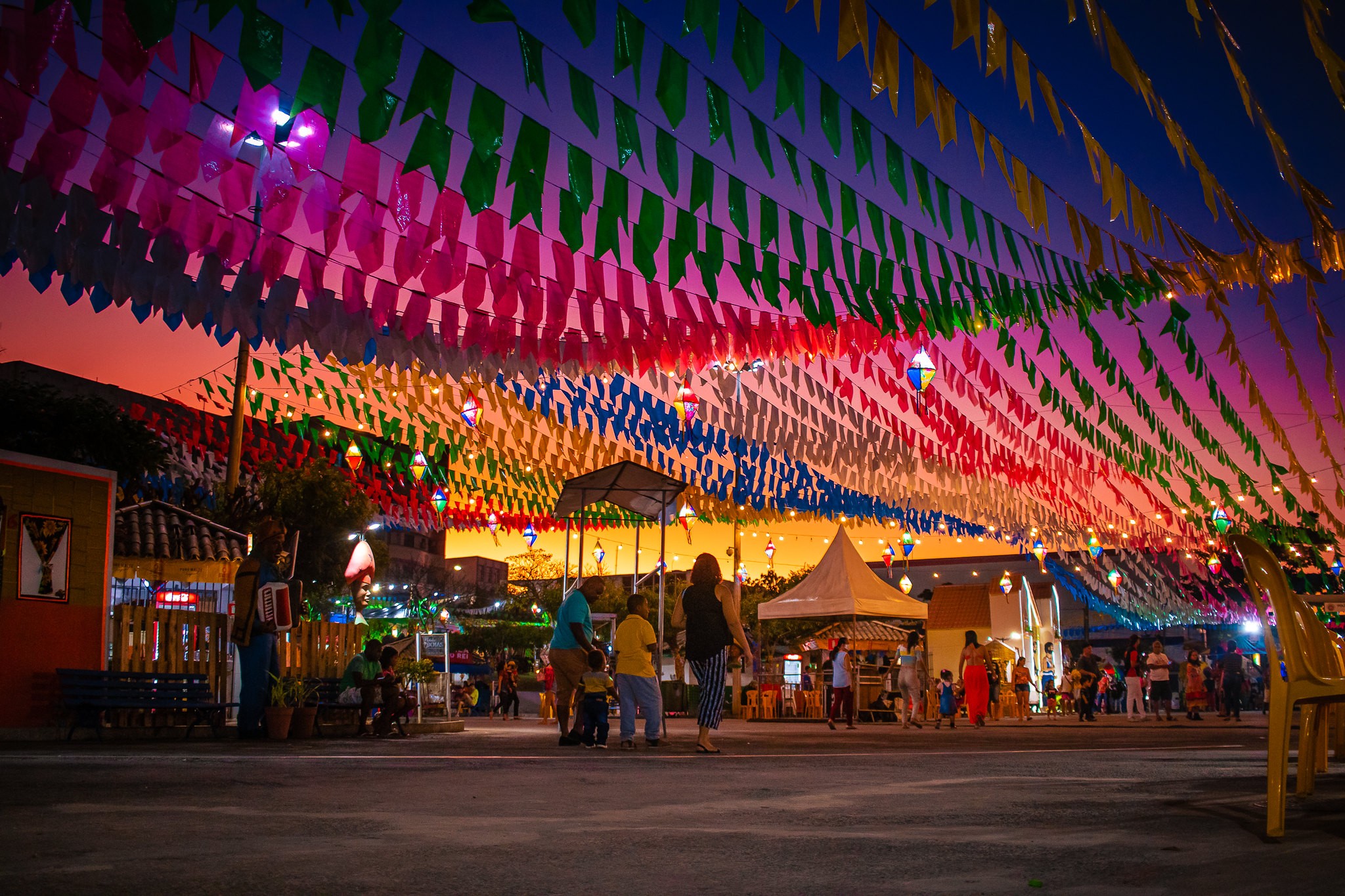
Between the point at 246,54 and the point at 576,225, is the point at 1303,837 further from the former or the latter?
the point at 246,54

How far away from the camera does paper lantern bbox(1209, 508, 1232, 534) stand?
21172mm

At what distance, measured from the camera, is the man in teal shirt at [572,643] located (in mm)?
9648

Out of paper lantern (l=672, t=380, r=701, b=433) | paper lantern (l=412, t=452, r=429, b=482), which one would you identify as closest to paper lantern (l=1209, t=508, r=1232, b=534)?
paper lantern (l=672, t=380, r=701, b=433)

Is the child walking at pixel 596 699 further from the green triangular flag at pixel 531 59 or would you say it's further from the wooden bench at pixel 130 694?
the green triangular flag at pixel 531 59

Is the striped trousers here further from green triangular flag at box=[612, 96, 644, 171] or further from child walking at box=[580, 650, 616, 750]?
green triangular flag at box=[612, 96, 644, 171]

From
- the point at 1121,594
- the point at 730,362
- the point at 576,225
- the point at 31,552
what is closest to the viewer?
the point at 576,225

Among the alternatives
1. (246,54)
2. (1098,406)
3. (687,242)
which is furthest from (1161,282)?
(246,54)

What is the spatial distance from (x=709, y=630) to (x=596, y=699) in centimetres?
157

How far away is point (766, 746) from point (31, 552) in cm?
756

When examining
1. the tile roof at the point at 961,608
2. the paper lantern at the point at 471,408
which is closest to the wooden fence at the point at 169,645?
the paper lantern at the point at 471,408

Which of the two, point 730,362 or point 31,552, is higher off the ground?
point 730,362

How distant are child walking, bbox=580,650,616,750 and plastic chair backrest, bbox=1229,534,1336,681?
639 cm

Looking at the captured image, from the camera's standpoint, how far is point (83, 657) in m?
11.0

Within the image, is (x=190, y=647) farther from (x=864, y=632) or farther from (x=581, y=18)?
(x=864, y=632)
